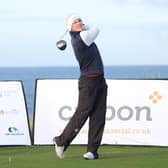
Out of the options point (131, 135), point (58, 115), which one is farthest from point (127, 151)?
point (58, 115)

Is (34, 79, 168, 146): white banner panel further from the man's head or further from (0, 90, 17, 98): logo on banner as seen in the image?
Answer: the man's head

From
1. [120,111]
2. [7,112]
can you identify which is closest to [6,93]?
[7,112]

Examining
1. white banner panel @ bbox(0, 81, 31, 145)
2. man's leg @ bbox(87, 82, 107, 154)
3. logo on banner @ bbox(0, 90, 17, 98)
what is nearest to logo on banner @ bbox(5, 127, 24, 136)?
white banner panel @ bbox(0, 81, 31, 145)

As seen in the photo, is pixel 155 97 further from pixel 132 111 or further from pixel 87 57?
pixel 87 57

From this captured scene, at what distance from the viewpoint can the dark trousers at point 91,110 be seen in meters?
9.66

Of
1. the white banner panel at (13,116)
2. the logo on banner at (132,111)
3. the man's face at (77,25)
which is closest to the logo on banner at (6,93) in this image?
the white banner panel at (13,116)

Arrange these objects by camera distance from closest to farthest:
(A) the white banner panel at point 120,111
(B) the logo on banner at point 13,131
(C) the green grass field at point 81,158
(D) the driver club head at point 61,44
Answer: (C) the green grass field at point 81,158, (D) the driver club head at point 61,44, (A) the white banner panel at point 120,111, (B) the logo on banner at point 13,131

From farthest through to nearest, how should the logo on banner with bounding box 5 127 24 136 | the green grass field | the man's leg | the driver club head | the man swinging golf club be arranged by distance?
the logo on banner with bounding box 5 127 24 136 < the driver club head < the man's leg < the man swinging golf club < the green grass field

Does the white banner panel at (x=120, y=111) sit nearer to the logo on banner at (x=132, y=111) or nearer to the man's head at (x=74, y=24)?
the logo on banner at (x=132, y=111)

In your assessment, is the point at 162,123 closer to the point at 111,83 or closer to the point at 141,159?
the point at 111,83

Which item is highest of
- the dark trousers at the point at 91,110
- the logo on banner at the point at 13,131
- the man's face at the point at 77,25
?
the man's face at the point at 77,25

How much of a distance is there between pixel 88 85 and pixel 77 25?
76 cm

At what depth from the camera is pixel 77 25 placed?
9.61 metres

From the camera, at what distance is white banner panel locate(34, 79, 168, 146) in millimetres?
11602
